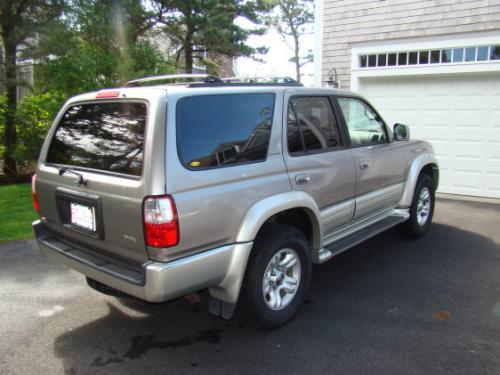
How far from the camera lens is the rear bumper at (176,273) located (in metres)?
2.62

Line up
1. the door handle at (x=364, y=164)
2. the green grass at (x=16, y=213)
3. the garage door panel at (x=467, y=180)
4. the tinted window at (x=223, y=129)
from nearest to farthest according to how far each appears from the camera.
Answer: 1. the tinted window at (x=223, y=129)
2. the door handle at (x=364, y=164)
3. the green grass at (x=16, y=213)
4. the garage door panel at (x=467, y=180)

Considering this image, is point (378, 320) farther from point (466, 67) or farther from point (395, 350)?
point (466, 67)

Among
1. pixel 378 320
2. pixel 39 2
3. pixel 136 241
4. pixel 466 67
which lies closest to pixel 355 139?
pixel 378 320

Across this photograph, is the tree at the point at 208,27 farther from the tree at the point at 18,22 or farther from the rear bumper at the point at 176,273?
the rear bumper at the point at 176,273

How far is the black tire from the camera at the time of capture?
531 centimetres

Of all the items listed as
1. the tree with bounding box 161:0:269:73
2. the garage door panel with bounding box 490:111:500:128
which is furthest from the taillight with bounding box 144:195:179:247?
the tree with bounding box 161:0:269:73

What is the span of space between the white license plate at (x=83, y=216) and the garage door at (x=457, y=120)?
7214mm

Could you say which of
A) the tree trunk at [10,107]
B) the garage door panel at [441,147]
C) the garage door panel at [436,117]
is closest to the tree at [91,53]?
the tree trunk at [10,107]

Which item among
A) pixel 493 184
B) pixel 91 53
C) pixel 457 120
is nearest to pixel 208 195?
pixel 457 120

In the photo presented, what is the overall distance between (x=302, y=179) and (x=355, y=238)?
1.08 meters

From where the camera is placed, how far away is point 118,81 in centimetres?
944

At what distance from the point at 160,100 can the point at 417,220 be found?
12.8 feet

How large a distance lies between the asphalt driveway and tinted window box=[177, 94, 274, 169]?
1.23m

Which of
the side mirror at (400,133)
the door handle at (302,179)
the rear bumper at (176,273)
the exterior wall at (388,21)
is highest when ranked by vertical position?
the exterior wall at (388,21)
